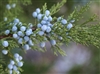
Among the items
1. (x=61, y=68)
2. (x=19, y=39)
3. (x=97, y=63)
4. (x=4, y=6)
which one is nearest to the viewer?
(x=19, y=39)

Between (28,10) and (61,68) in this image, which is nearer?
(28,10)

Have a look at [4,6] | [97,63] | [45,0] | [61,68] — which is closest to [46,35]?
[4,6]

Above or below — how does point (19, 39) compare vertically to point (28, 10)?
below

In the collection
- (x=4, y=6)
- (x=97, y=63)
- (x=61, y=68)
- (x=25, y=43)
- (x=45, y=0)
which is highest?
(x=61, y=68)

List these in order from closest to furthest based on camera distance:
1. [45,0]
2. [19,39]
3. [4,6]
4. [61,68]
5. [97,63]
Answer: [19,39] < [4,6] < [45,0] < [97,63] < [61,68]

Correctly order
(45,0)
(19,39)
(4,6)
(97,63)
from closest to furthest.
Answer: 1. (19,39)
2. (4,6)
3. (45,0)
4. (97,63)

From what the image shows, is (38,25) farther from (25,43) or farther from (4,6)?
(4,6)

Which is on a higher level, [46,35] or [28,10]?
[28,10]

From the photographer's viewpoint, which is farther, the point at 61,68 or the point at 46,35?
the point at 61,68

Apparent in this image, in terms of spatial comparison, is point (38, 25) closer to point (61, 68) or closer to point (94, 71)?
point (94, 71)

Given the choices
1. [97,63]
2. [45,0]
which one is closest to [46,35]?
[45,0]
